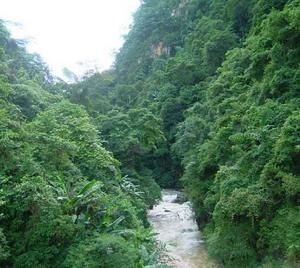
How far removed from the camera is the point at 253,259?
53.3 feet

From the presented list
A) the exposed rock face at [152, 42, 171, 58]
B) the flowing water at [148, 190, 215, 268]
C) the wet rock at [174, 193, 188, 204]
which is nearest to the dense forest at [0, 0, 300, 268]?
the flowing water at [148, 190, 215, 268]

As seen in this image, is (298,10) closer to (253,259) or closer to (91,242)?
(253,259)

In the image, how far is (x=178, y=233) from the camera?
2627 cm

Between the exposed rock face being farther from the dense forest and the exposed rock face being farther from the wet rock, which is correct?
the wet rock

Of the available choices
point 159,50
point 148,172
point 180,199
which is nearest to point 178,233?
point 148,172

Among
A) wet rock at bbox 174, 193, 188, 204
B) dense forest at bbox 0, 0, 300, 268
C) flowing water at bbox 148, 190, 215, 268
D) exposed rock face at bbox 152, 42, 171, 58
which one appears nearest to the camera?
dense forest at bbox 0, 0, 300, 268

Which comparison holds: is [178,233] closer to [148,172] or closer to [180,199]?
[148,172]

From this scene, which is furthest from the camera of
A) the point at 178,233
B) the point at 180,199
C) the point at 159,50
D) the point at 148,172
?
the point at 159,50

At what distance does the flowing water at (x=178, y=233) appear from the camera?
20.6 meters

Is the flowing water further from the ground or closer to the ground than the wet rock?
closer to the ground

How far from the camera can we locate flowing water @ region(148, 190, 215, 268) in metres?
20.6

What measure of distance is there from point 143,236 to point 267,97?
401 inches

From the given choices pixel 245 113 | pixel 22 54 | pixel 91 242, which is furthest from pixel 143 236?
pixel 22 54

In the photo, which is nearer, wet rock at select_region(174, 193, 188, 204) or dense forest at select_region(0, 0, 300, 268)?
dense forest at select_region(0, 0, 300, 268)
